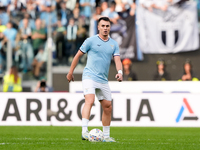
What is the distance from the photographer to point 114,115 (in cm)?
1422

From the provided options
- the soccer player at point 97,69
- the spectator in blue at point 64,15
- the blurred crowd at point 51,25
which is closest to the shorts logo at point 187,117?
the blurred crowd at point 51,25

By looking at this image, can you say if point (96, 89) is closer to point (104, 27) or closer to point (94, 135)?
point (94, 135)

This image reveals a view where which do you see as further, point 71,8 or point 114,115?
point 71,8

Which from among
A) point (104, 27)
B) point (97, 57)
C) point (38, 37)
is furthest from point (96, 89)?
point (38, 37)

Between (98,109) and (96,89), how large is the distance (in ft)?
20.1

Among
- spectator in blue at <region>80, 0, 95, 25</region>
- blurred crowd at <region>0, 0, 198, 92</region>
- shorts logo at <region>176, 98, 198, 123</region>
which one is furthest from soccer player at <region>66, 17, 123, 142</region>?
spectator in blue at <region>80, 0, 95, 25</region>

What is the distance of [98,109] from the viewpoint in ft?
46.5

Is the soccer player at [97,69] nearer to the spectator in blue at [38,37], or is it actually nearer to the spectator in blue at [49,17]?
the spectator in blue at [38,37]

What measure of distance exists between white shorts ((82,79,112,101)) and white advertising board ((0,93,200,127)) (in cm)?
608

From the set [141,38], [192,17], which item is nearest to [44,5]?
[141,38]

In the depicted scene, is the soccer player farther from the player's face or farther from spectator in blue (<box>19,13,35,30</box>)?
spectator in blue (<box>19,13,35,30</box>)

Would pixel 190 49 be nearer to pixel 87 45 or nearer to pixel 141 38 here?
pixel 141 38

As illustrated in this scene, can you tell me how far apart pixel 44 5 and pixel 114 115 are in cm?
578

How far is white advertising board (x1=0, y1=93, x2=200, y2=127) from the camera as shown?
14141 mm
